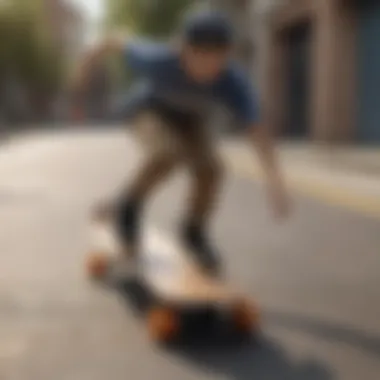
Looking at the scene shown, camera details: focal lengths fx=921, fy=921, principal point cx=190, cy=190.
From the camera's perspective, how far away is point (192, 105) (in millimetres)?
→ 4242

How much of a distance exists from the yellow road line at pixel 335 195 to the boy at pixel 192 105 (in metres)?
3.72

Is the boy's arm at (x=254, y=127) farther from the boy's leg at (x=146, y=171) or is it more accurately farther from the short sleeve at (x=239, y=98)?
the boy's leg at (x=146, y=171)

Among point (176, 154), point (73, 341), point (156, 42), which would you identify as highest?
point (156, 42)

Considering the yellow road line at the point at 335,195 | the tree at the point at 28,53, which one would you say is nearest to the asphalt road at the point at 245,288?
the yellow road line at the point at 335,195

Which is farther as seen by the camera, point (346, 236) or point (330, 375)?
point (346, 236)

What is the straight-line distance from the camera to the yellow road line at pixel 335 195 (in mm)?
8564

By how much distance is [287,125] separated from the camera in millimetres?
23547

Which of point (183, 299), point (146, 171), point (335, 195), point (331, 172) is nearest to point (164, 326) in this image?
point (183, 299)

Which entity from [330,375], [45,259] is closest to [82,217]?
[45,259]

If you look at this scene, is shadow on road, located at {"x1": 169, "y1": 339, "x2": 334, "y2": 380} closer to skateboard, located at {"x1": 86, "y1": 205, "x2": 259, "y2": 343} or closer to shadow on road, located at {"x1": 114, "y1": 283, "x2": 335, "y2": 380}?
shadow on road, located at {"x1": 114, "y1": 283, "x2": 335, "y2": 380}

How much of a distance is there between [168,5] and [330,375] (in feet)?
22.3

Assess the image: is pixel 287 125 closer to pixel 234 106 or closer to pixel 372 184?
pixel 372 184

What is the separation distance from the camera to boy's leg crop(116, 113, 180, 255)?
4367 millimetres

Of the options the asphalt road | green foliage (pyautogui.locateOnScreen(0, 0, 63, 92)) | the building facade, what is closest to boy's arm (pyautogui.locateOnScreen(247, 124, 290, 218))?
the asphalt road
